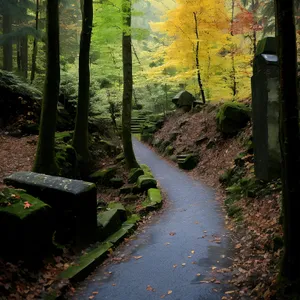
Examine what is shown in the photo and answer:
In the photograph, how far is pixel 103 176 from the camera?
43.0 feet

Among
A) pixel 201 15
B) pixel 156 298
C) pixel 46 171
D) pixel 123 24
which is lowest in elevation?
pixel 156 298

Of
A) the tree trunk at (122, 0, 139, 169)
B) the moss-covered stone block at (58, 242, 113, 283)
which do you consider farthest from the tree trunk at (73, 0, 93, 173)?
the moss-covered stone block at (58, 242, 113, 283)

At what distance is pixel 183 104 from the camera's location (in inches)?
915

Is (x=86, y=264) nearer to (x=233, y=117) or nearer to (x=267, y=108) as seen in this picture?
(x=267, y=108)

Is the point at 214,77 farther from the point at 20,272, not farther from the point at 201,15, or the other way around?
the point at 20,272

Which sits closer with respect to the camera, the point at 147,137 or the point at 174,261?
the point at 174,261

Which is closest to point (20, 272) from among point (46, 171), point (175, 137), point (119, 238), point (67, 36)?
point (119, 238)

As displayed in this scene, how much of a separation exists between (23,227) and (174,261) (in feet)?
9.17

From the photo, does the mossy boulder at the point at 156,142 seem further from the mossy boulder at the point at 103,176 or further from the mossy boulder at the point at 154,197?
the mossy boulder at the point at 154,197

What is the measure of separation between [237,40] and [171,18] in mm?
3978

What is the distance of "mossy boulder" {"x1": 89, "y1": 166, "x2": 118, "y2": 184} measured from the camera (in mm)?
13073

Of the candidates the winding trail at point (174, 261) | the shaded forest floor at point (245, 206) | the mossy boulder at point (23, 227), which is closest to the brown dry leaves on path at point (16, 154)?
the mossy boulder at point (23, 227)

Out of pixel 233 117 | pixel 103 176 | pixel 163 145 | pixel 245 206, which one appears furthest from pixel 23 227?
pixel 163 145

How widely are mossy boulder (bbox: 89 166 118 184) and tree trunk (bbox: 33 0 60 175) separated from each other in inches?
126
